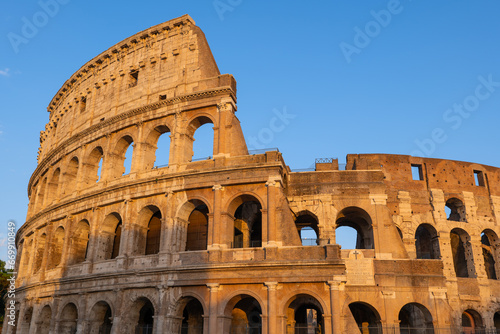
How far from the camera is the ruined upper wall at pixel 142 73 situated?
21.4m

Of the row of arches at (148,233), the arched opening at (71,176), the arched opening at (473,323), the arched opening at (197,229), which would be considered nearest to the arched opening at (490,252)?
the arched opening at (473,323)

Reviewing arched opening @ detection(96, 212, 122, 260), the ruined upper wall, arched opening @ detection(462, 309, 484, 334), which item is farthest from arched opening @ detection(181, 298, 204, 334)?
arched opening @ detection(462, 309, 484, 334)

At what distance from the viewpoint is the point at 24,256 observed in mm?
27484

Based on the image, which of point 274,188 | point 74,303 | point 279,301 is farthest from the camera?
point 74,303

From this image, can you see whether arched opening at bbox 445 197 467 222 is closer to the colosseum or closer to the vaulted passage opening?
the colosseum

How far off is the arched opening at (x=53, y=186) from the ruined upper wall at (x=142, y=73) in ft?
7.86

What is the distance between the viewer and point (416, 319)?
20266mm

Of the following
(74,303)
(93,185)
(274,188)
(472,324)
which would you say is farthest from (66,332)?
(472,324)

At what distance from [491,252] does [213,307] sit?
646 inches

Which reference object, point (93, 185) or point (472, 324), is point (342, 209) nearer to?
point (472, 324)

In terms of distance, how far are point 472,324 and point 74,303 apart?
65.3 ft

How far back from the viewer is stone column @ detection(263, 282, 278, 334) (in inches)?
624

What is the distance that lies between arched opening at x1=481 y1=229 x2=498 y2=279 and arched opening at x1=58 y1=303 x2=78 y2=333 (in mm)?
21849

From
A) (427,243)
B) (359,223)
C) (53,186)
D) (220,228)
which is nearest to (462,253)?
(427,243)
